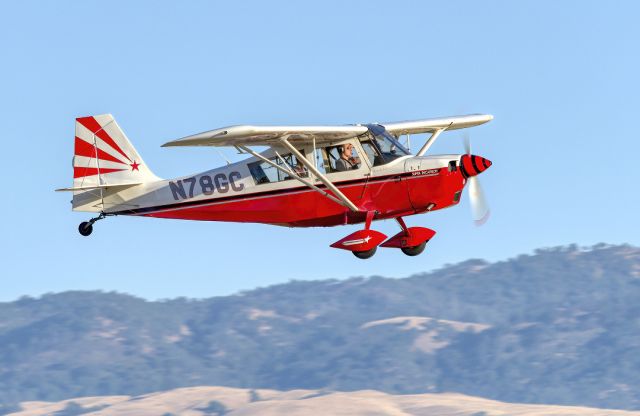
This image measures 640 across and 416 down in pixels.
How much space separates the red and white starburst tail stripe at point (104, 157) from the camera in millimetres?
28312

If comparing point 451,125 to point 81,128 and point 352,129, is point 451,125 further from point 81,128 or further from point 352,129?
point 81,128

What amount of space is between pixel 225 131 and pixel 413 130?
267 inches

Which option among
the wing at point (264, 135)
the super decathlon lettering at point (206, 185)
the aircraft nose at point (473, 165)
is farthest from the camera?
the super decathlon lettering at point (206, 185)

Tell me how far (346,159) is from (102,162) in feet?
19.6

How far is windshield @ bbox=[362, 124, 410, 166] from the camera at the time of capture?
26.7m

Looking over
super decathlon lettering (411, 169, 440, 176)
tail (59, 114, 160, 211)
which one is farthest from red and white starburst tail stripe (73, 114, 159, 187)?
super decathlon lettering (411, 169, 440, 176)

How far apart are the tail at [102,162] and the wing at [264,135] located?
3.84m

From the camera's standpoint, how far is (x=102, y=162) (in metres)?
28.5

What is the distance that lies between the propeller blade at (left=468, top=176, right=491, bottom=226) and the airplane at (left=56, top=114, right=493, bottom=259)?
0.02m

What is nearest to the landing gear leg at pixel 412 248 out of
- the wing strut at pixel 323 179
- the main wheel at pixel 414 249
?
the main wheel at pixel 414 249

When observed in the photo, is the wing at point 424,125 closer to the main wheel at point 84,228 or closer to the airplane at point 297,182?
the airplane at point 297,182

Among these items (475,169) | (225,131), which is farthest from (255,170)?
(475,169)

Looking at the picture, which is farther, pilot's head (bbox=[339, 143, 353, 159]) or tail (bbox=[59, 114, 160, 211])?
tail (bbox=[59, 114, 160, 211])

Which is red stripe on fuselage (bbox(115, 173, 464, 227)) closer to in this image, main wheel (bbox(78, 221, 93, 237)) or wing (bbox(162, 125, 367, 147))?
wing (bbox(162, 125, 367, 147))
